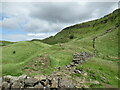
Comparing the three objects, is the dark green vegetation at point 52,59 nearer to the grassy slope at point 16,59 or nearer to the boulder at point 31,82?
the grassy slope at point 16,59

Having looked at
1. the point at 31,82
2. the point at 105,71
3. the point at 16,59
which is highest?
the point at 31,82

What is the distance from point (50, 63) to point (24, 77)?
15.2 m

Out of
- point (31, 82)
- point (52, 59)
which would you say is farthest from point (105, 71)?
point (31, 82)

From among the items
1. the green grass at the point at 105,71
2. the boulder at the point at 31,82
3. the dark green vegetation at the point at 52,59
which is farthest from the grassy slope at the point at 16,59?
the green grass at the point at 105,71

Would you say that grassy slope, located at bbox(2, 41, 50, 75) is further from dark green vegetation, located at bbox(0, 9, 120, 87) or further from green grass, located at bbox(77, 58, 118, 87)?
green grass, located at bbox(77, 58, 118, 87)

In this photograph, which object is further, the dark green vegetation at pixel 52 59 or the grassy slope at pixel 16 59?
the grassy slope at pixel 16 59

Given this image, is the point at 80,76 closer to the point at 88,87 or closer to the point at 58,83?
the point at 88,87

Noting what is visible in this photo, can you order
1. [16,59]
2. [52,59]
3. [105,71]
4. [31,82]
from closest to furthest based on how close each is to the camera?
[31,82] < [105,71] < [52,59] < [16,59]

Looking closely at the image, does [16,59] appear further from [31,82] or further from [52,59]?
→ [31,82]

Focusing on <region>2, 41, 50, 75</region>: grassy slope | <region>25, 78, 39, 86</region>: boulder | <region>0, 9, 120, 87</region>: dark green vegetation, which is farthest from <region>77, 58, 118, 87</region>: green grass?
<region>2, 41, 50, 75</region>: grassy slope

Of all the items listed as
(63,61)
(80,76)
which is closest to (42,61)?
(63,61)

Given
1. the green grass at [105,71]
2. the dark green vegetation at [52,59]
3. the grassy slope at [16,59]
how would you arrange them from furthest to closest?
1. the grassy slope at [16,59]
2. the dark green vegetation at [52,59]
3. the green grass at [105,71]

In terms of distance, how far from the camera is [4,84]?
1162 centimetres

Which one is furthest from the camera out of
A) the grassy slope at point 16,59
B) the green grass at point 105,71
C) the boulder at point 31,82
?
the grassy slope at point 16,59
